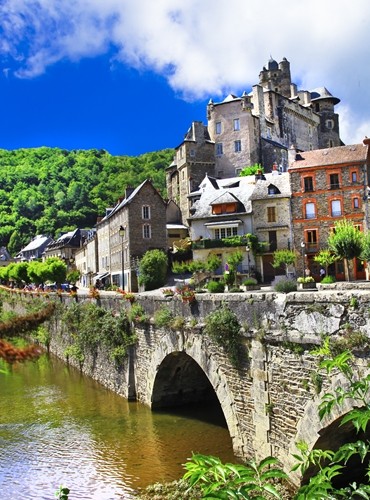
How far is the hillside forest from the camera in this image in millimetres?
101938

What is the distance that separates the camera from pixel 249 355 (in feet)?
36.4

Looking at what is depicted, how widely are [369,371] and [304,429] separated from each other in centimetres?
205

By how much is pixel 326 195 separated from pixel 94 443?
88.3ft

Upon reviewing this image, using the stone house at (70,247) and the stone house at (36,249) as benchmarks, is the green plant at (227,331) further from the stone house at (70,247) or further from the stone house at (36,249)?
the stone house at (36,249)

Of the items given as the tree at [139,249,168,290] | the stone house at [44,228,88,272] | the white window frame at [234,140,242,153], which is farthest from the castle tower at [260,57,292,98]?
the tree at [139,249,168,290]

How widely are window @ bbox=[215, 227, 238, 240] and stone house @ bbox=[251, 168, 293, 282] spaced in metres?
1.63

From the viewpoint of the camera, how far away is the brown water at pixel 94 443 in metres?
11.9

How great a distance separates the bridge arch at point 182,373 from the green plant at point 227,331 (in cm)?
77

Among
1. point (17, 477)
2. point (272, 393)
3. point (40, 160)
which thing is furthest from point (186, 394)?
point (40, 160)

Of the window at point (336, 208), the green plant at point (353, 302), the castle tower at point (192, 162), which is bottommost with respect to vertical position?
the green plant at point (353, 302)

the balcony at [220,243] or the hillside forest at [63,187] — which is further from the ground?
the hillside forest at [63,187]

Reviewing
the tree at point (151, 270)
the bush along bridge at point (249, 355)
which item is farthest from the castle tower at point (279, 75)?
the bush along bridge at point (249, 355)

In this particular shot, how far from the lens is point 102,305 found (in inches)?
856

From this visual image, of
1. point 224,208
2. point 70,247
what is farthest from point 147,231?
point 70,247
